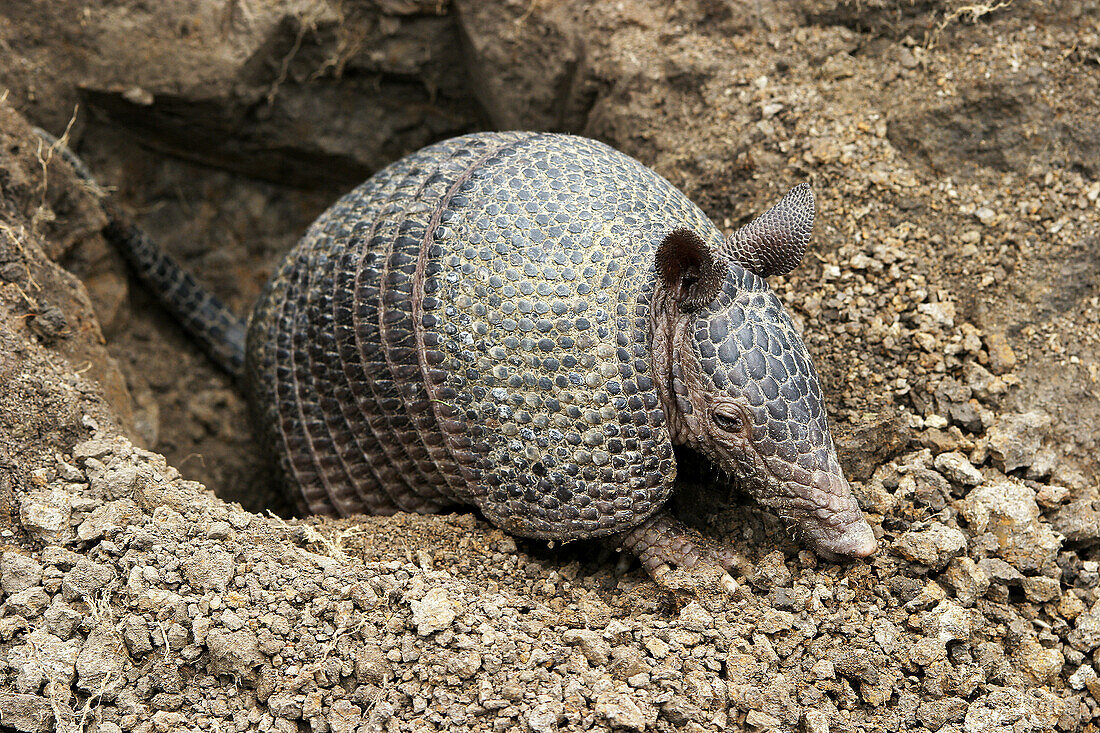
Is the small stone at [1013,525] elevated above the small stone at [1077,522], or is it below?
below

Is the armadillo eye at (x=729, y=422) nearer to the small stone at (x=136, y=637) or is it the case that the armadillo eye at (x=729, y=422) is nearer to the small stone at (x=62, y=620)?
the small stone at (x=136, y=637)

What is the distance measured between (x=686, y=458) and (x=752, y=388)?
87 centimetres

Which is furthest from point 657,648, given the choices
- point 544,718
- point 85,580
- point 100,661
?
point 85,580

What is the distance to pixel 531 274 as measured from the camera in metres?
3.62

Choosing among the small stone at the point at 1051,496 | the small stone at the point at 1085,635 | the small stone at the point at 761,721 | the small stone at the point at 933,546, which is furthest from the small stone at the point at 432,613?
the small stone at the point at 1051,496

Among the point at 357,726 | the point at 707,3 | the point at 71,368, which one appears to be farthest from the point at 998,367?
the point at 71,368

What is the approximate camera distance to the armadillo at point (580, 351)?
11.7ft

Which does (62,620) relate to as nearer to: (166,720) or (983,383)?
(166,720)

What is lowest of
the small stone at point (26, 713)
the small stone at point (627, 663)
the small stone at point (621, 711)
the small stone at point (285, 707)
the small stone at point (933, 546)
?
the small stone at point (26, 713)

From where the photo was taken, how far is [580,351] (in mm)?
3555

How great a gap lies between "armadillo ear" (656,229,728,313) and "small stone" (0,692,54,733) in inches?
103

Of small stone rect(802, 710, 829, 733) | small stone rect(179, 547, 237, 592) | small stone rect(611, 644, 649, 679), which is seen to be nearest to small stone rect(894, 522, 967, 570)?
small stone rect(802, 710, 829, 733)

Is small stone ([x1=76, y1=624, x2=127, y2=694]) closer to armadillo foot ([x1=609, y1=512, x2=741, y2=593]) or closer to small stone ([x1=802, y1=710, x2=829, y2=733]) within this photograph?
armadillo foot ([x1=609, y1=512, x2=741, y2=593])

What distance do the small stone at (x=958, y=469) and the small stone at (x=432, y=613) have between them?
7.17 feet
